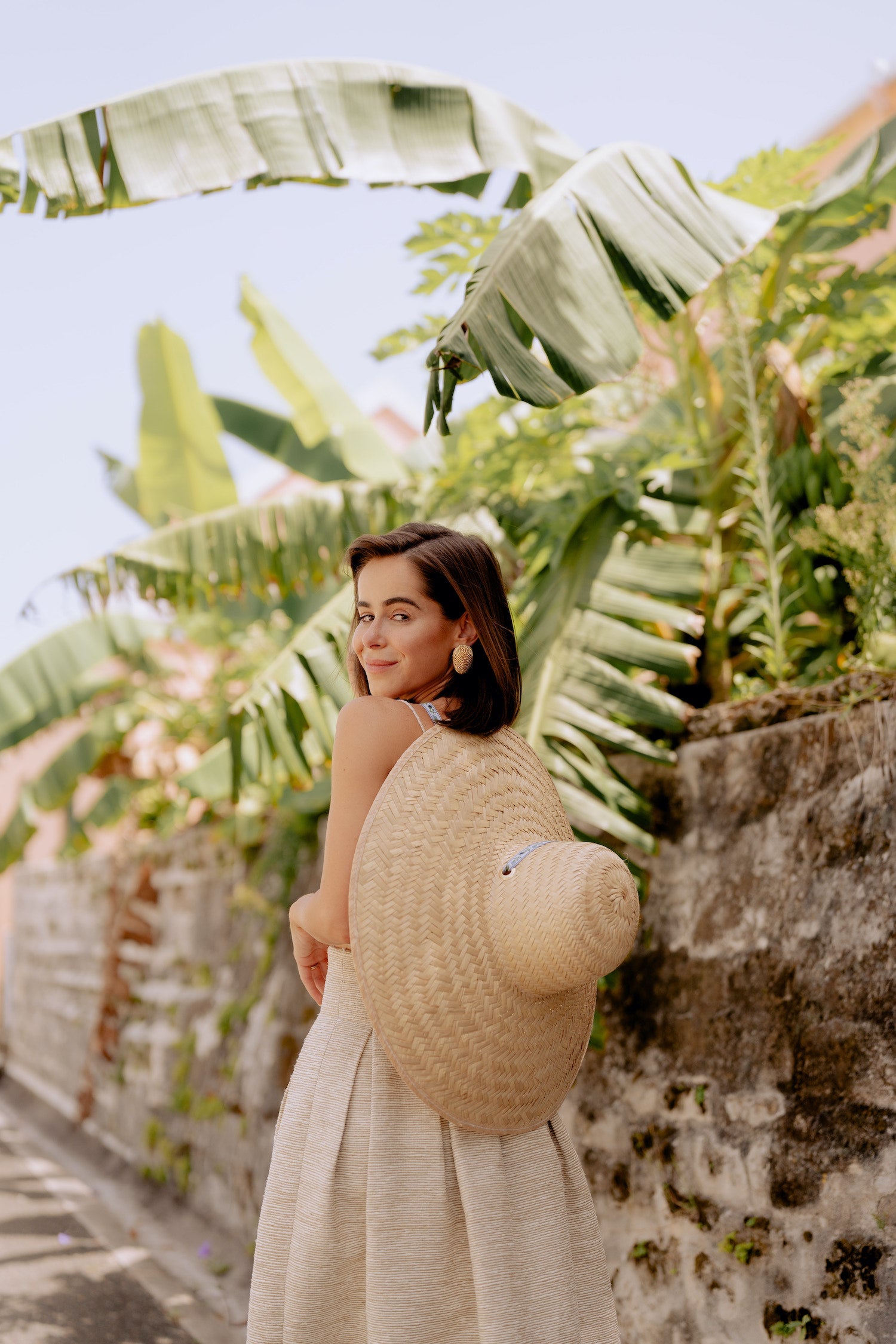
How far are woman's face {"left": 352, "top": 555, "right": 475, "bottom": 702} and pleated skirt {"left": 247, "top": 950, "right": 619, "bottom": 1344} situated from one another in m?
0.52

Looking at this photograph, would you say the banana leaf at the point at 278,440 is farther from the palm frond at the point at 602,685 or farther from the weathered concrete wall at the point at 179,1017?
the palm frond at the point at 602,685

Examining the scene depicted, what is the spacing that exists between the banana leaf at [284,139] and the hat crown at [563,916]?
2.06m

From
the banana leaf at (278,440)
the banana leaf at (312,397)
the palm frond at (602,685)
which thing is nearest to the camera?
the palm frond at (602,685)

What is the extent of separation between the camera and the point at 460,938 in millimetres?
Result: 1549

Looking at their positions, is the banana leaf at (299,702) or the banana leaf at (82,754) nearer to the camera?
the banana leaf at (299,702)

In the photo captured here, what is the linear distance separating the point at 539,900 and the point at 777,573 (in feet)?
6.18

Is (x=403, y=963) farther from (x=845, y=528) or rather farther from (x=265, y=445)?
(x=265, y=445)

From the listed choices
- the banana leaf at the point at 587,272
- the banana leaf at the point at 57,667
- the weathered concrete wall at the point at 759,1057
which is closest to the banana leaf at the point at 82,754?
the banana leaf at the point at 57,667

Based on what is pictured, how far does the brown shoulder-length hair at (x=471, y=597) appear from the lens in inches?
69.7

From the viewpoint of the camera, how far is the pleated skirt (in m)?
1.57

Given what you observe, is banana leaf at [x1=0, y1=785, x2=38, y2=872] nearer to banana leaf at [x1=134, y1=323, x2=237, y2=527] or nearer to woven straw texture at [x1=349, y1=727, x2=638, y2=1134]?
banana leaf at [x1=134, y1=323, x2=237, y2=527]

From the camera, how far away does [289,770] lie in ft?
11.2

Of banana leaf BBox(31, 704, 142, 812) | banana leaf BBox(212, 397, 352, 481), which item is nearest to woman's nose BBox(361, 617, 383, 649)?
banana leaf BBox(212, 397, 352, 481)

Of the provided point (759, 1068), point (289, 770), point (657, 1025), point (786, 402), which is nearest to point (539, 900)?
point (759, 1068)
